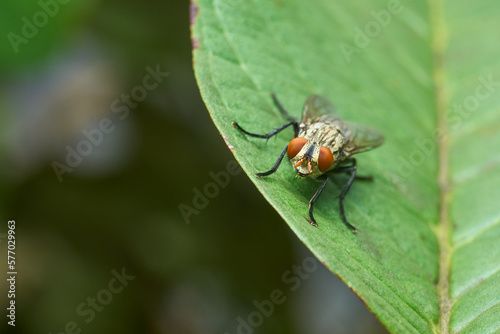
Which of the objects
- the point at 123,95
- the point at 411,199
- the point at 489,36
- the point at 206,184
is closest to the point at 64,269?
the point at 206,184

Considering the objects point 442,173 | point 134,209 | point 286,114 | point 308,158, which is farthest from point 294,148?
point 134,209

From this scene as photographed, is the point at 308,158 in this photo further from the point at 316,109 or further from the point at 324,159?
the point at 316,109

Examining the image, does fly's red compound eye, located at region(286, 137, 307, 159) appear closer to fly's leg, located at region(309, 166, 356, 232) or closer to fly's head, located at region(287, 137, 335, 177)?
fly's head, located at region(287, 137, 335, 177)

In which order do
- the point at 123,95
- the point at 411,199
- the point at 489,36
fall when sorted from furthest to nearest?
1. the point at 123,95
2. the point at 489,36
3. the point at 411,199

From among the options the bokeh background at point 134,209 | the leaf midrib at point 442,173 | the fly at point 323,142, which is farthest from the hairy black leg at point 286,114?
the bokeh background at point 134,209

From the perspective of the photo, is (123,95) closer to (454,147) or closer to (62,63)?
(62,63)

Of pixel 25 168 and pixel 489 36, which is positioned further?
pixel 25 168

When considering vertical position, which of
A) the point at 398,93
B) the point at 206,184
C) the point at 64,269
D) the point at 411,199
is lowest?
the point at 411,199
